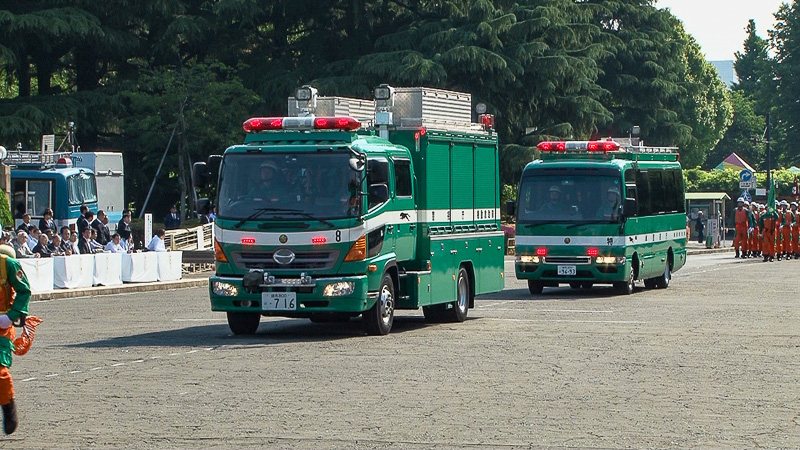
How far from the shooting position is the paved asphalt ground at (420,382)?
1092cm

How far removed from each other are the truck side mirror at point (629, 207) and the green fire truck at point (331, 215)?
28.9 ft

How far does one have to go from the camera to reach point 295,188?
1886cm

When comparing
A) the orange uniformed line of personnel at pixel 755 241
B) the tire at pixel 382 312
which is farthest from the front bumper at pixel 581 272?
the orange uniformed line of personnel at pixel 755 241

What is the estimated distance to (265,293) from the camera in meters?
18.7

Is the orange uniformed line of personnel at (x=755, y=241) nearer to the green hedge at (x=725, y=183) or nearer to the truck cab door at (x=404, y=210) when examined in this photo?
the truck cab door at (x=404, y=210)

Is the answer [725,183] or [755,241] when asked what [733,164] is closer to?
[725,183]

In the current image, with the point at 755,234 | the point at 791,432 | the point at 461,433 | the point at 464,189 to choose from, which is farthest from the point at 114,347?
the point at 755,234

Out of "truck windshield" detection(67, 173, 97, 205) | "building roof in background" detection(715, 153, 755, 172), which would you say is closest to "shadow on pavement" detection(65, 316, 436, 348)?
"truck windshield" detection(67, 173, 97, 205)

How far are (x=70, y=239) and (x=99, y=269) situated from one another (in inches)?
56.7

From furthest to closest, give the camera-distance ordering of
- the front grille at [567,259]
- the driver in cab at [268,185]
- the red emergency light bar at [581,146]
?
the red emergency light bar at [581,146], the front grille at [567,259], the driver in cab at [268,185]

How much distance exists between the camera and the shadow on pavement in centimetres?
1855

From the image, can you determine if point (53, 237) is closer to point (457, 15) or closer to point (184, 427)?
point (184, 427)

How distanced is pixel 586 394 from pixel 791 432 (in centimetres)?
262

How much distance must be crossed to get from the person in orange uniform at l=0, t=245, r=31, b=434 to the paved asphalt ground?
254 millimetres
